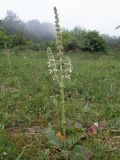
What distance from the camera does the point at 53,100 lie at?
331 inches

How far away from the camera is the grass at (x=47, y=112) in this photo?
5.93 metres

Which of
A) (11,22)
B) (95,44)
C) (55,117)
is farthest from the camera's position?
(11,22)

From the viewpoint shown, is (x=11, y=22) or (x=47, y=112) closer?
(x=47, y=112)

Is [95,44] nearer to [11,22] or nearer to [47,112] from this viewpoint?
[11,22]

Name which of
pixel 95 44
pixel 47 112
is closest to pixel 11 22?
pixel 95 44

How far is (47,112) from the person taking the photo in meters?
7.81

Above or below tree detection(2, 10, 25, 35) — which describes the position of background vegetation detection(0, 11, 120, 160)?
below

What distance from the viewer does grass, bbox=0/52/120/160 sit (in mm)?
5930

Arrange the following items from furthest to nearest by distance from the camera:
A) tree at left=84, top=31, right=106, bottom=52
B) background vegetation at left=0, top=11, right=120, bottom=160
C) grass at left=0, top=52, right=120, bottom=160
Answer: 1. tree at left=84, top=31, right=106, bottom=52
2. grass at left=0, top=52, right=120, bottom=160
3. background vegetation at left=0, top=11, right=120, bottom=160

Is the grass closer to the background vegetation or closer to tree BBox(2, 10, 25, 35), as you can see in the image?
the background vegetation

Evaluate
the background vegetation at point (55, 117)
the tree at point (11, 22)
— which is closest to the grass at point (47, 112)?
the background vegetation at point (55, 117)

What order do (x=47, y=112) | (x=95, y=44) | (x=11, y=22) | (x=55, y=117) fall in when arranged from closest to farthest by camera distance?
(x=55, y=117) < (x=47, y=112) < (x=95, y=44) < (x=11, y=22)

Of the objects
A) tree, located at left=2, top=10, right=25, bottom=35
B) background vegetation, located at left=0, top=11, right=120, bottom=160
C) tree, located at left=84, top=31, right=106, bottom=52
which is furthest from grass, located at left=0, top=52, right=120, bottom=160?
tree, located at left=2, top=10, right=25, bottom=35

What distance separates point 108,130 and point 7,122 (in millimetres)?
1639
